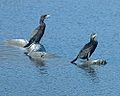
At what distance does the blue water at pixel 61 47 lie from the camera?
19.1 m

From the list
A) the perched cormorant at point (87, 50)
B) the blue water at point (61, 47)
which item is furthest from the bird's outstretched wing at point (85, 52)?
the blue water at point (61, 47)

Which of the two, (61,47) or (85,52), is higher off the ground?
(85,52)

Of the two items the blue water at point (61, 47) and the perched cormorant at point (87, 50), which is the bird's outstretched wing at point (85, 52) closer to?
the perched cormorant at point (87, 50)

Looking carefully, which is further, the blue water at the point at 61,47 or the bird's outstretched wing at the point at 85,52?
the bird's outstretched wing at the point at 85,52

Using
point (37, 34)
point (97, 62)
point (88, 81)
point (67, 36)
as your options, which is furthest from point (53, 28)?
point (88, 81)

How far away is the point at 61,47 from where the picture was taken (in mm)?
23812

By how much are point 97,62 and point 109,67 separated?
47cm

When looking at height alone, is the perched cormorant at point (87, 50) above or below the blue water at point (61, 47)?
above

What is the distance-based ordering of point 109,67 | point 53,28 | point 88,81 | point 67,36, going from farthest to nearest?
point 53,28 → point 67,36 → point 109,67 → point 88,81

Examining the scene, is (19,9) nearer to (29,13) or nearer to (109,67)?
(29,13)

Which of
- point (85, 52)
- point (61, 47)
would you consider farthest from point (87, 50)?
point (61, 47)

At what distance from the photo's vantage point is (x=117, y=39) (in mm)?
25219

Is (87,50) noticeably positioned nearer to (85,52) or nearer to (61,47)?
(85,52)

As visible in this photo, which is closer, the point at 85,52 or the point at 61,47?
the point at 85,52
